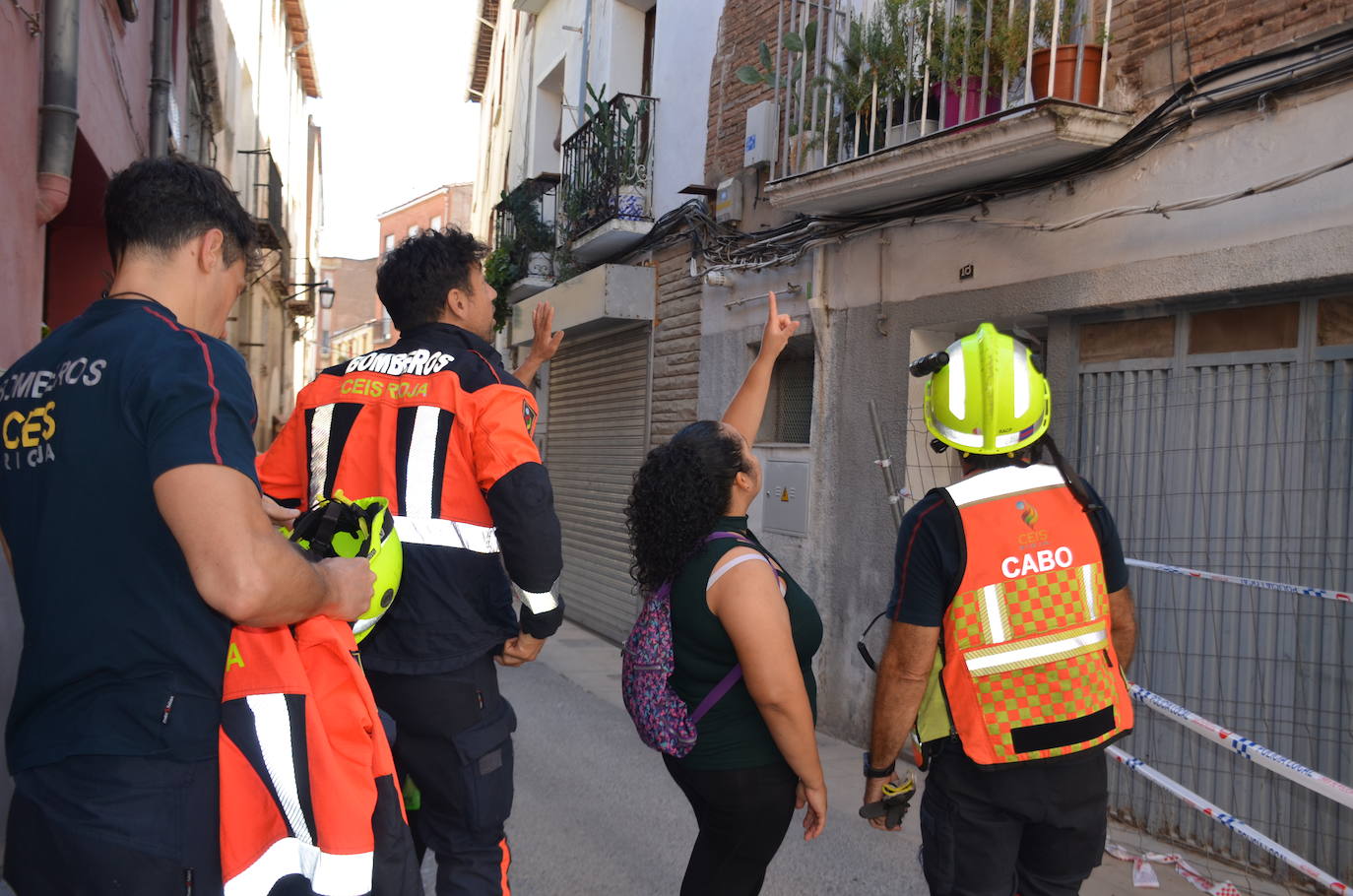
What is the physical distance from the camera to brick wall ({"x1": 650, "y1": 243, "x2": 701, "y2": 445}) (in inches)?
370

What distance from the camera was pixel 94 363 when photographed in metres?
1.88

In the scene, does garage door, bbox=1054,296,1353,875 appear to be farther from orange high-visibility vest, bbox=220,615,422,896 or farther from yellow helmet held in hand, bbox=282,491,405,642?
orange high-visibility vest, bbox=220,615,422,896

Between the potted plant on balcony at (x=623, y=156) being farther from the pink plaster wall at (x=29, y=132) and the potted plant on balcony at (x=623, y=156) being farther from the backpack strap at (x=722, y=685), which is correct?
the backpack strap at (x=722, y=685)

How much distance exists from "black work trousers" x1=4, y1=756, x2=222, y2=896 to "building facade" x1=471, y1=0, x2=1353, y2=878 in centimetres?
422

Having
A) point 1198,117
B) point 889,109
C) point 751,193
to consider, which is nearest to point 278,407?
point 751,193

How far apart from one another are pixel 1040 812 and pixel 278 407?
26.1 m

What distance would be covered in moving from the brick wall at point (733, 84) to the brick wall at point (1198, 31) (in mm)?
3442

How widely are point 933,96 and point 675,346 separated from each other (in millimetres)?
3976

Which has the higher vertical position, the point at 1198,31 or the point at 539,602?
the point at 1198,31

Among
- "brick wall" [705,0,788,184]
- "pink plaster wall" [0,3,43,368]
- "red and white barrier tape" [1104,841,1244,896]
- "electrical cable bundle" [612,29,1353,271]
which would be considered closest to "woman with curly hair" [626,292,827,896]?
"red and white barrier tape" [1104,841,1244,896]

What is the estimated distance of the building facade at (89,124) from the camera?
489 centimetres

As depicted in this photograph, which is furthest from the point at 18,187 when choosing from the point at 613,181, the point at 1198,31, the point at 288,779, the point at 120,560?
the point at 613,181

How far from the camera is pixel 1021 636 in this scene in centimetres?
254

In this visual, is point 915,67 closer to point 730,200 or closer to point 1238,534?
point 730,200
